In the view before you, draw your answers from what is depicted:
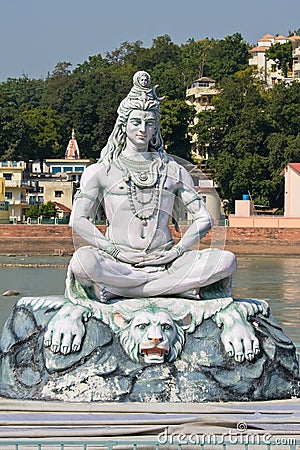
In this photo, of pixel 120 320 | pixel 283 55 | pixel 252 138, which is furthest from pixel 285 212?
pixel 120 320

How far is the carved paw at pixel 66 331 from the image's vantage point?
764 cm

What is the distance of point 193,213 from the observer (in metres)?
8.47

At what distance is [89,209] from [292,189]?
1564 inches

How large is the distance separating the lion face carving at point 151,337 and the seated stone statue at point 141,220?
325 millimetres

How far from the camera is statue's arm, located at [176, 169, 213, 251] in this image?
8.29 meters

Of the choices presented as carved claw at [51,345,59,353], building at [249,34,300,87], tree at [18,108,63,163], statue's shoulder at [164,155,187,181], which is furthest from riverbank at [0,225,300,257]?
carved claw at [51,345,59,353]

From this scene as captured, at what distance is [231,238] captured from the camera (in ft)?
150

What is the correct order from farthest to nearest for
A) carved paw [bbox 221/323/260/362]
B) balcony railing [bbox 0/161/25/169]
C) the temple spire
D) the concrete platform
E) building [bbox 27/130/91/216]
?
1. the temple spire
2. balcony railing [bbox 0/161/25/169]
3. building [bbox 27/130/91/216]
4. carved paw [bbox 221/323/260/362]
5. the concrete platform

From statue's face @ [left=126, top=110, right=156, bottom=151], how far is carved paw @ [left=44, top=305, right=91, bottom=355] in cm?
137

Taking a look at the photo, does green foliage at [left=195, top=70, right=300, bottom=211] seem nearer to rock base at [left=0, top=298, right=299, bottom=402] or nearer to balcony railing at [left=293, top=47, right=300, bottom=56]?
balcony railing at [left=293, top=47, right=300, bottom=56]

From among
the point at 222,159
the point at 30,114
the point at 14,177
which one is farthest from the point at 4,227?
the point at 30,114

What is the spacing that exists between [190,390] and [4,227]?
3974 centimetres

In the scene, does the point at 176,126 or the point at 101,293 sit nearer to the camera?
the point at 101,293

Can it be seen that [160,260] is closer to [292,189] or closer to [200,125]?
[292,189]
